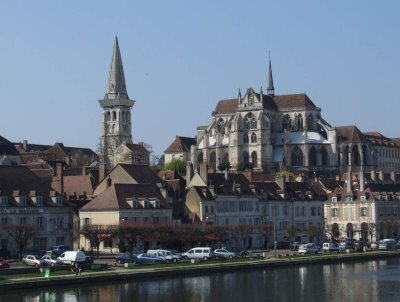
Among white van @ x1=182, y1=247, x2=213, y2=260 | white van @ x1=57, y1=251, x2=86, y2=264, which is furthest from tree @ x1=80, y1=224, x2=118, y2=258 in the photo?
white van @ x1=57, y1=251, x2=86, y2=264

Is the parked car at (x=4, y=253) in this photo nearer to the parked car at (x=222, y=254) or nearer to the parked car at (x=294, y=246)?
the parked car at (x=222, y=254)

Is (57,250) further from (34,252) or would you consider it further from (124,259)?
(124,259)

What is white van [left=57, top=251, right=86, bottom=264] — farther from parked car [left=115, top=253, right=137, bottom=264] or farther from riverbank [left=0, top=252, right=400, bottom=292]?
parked car [left=115, top=253, right=137, bottom=264]

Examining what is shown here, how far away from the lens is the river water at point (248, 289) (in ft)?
185

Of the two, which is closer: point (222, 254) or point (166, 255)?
point (166, 255)

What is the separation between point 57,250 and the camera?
246ft

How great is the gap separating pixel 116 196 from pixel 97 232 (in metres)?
5.66

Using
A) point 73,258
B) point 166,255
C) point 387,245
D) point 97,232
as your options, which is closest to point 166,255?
point 166,255

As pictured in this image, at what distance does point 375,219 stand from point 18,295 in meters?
68.6

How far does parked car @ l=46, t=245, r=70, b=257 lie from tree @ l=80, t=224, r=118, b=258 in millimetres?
1942

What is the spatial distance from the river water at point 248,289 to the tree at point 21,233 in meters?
13.9

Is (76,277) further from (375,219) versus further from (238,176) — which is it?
(375,219)

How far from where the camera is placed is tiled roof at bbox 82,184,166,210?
82125 mm

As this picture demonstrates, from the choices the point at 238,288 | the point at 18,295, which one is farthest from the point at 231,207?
the point at 18,295
